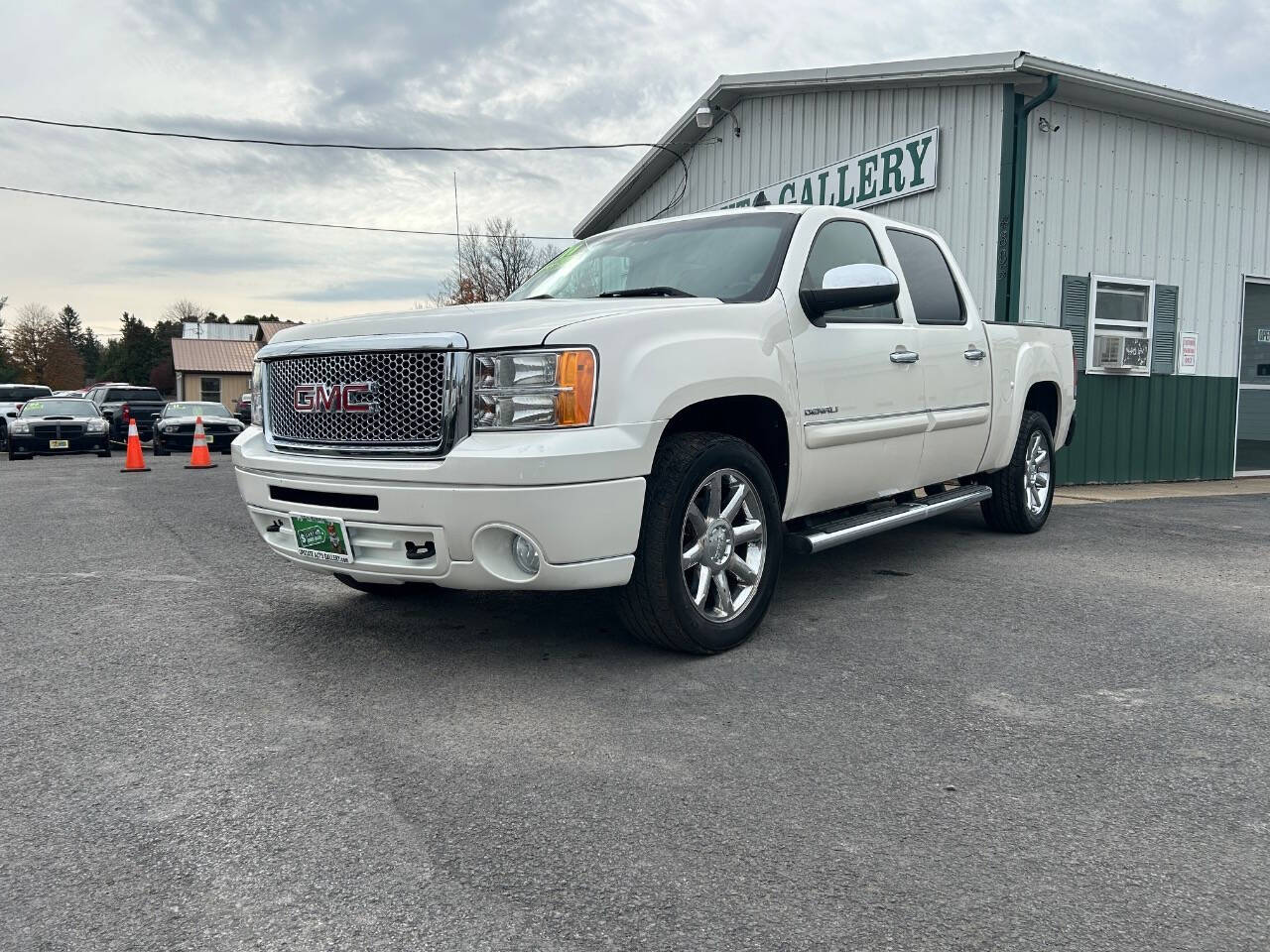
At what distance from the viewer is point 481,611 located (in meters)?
4.72

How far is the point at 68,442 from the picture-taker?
20.0 m

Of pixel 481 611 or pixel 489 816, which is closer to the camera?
pixel 489 816

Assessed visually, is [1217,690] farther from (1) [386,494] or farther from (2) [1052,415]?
(2) [1052,415]

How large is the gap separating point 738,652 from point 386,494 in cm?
152

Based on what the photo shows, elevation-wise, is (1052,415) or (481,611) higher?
(1052,415)

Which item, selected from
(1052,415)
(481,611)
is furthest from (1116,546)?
(481,611)

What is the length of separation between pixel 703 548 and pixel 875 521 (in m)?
1.39

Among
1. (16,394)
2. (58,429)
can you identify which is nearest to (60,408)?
(58,429)

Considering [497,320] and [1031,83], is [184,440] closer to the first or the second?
[1031,83]

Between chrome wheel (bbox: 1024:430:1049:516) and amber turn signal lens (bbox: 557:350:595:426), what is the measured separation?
4.34m

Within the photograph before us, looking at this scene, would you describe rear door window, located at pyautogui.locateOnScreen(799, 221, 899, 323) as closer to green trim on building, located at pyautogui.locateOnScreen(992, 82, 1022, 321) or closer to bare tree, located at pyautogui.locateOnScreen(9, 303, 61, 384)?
green trim on building, located at pyautogui.locateOnScreen(992, 82, 1022, 321)

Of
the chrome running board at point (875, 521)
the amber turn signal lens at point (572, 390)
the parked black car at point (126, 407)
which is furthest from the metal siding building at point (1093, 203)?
the parked black car at point (126, 407)

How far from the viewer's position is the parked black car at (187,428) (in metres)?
20.6

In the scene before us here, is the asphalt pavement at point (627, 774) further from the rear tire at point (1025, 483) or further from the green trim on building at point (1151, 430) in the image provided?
the green trim on building at point (1151, 430)
